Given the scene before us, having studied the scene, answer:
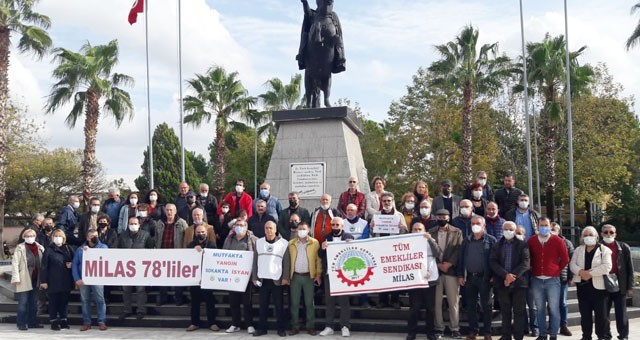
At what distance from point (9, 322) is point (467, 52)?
87.0 feet

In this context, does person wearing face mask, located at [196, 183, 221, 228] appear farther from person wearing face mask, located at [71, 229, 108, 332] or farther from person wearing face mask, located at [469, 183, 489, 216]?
person wearing face mask, located at [469, 183, 489, 216]

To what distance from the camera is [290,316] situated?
957 cm

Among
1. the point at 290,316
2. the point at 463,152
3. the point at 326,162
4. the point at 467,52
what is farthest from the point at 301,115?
the point at 467,52

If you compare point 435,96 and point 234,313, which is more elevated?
point 435,96

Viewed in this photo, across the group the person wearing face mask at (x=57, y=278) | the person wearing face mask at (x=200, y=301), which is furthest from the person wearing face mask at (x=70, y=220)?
the person wearing face mask at (x=200, y=301)

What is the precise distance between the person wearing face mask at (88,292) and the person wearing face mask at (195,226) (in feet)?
4.94

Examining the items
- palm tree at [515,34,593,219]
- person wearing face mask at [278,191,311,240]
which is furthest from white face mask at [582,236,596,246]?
palm tree at [515,34,593,219]

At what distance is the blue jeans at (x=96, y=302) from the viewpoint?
9672 mm

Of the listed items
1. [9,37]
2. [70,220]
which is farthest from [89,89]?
[70,220]

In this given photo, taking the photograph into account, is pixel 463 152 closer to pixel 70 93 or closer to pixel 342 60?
pixel 342 60

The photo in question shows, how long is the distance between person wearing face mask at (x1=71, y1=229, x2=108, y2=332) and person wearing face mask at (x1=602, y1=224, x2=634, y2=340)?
7.88 meters

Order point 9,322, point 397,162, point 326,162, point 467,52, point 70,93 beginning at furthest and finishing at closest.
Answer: point 397,162, point 467,52, point 70,93, point 326,162, point 9,322

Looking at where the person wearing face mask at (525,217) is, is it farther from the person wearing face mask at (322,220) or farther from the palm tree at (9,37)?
the palm tree at (9,37)

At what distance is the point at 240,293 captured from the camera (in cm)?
941
